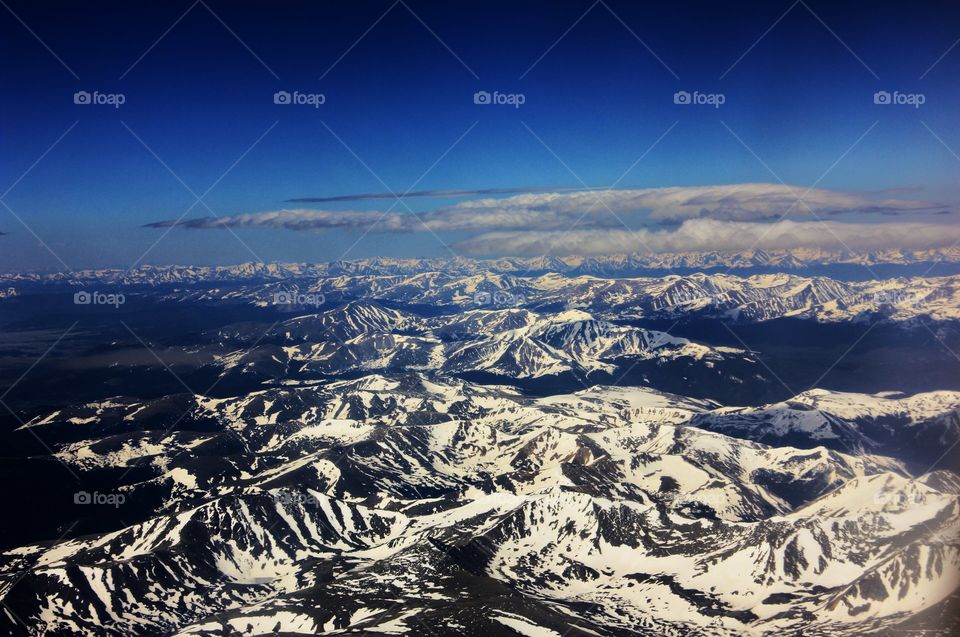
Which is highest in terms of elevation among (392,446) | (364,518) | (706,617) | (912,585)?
(392,446)

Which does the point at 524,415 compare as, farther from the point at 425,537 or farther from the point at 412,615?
the point at 412,615

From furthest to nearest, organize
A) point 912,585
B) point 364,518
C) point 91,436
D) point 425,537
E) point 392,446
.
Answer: point 91,436
point 392,446
point 364,518
point 425,537
point 912,585

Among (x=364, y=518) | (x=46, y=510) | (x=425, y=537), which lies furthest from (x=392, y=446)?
(x=46, y=510)

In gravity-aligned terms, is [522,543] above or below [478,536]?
below

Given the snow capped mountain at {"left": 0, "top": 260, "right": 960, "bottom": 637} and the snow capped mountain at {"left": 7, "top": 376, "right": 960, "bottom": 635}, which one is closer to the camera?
the snow capped mountain at {"left": 0, "top": 260, "right": 960, "bottom": 637}

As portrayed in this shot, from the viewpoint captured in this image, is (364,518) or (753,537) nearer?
(753,537)

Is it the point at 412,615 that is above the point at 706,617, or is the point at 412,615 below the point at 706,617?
above

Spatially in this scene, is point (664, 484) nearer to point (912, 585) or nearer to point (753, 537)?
point (753, 537)

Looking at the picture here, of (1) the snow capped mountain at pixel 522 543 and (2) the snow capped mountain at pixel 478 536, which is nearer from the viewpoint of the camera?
(2) the snow capped mountain at pixel 478 536

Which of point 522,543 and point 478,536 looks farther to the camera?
point 522,543

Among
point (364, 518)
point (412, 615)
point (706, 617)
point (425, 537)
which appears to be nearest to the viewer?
point (412, 615)
